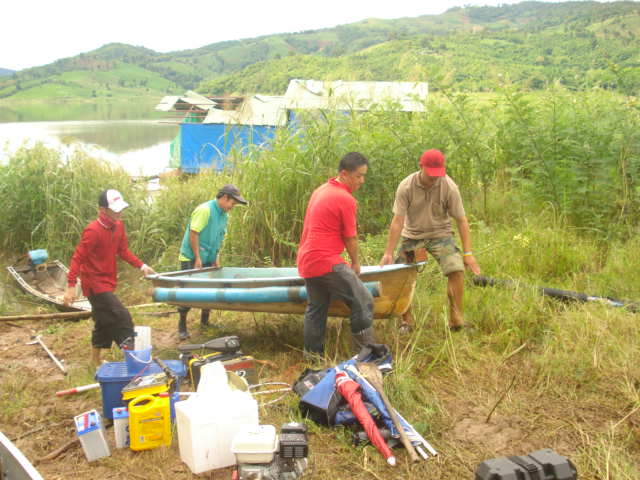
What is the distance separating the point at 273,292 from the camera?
5059 millimetres

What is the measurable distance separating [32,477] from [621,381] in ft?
12.1

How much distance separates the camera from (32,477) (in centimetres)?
282

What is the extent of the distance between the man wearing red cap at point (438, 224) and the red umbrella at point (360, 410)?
5.45ft

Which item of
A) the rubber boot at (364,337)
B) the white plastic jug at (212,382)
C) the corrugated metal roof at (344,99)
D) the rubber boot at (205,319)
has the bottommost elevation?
the rubber boot at (205,319)

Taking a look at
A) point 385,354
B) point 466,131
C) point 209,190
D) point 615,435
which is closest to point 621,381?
point 615,435

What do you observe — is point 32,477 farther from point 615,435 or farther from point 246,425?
point 615,435

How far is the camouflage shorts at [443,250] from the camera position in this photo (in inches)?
204

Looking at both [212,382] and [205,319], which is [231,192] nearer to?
[205,319]

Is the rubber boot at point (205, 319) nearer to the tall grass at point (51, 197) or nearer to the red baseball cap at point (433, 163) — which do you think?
the red baseball cap at point (433, 163)

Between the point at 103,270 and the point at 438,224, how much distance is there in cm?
300

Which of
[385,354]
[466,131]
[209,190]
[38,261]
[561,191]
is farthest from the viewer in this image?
[209,190]

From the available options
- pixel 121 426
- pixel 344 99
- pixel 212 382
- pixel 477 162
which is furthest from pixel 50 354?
pixel 477 162

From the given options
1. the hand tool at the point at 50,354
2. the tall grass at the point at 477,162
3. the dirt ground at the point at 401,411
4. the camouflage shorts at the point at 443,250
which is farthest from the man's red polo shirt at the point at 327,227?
the tall grass at the point at 477,162

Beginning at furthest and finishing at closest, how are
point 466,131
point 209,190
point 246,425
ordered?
point 209,190 → point 466,131 → point 246,425
